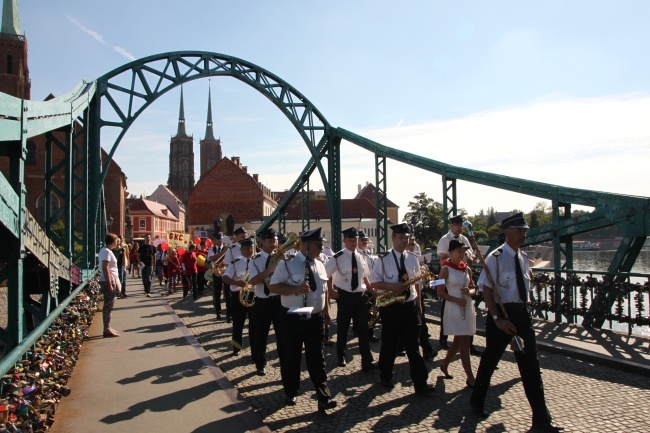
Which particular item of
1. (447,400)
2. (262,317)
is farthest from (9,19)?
(447,400)

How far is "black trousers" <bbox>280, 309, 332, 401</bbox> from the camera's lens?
567cm

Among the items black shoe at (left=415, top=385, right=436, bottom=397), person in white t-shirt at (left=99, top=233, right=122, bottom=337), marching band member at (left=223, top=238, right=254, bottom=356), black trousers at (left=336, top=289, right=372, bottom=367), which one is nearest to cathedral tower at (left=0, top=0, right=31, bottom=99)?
person in white t-shirt at (left=99, top=233, right=122, bottom=337)

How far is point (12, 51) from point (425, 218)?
52.5 meters

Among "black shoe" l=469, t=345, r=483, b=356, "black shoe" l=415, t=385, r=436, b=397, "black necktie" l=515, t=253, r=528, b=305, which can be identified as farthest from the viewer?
"black shoe" l=469, t=345, r=483, b=356

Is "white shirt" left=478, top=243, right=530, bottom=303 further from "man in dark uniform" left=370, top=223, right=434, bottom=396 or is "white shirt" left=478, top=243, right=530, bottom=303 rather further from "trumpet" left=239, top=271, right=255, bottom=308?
"trumpet" left=239, top=271, right=255, bottom=308

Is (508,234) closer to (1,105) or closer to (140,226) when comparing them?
(1,105)

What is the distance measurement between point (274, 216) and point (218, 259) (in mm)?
16062

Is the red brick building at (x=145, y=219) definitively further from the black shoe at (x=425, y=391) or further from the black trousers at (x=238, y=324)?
the black shoe at (x=425, y=391)

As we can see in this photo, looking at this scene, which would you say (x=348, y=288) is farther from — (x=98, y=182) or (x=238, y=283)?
(x=98, y=182)

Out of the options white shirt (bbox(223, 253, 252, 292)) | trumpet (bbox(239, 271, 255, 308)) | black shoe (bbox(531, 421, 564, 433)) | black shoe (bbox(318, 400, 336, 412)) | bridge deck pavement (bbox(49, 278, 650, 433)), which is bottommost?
bridge deck pavement (bbox(49, 278, 650, 433))

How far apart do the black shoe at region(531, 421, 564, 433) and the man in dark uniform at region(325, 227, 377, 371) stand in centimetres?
293

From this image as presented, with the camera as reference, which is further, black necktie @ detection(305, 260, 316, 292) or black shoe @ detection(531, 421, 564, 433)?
black necktie @ detection(305, 260, 316, 292)

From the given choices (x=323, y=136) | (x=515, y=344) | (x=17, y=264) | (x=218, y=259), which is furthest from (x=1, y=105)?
(x=323, y=136)

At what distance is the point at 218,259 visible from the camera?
12188 mm
